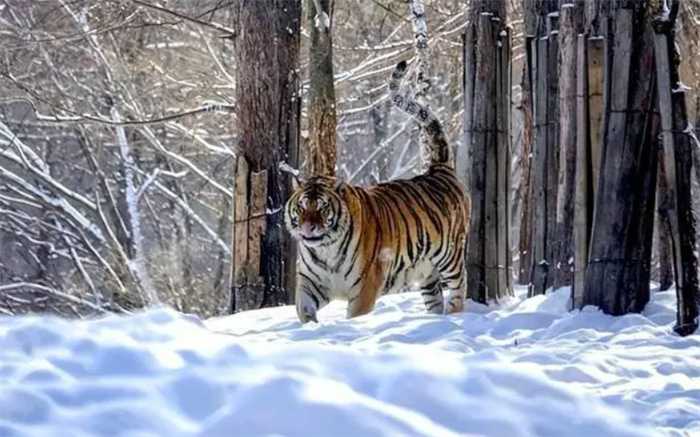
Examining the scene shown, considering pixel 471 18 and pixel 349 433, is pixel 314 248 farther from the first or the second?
pixel 349 433

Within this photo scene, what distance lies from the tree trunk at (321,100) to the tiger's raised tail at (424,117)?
2.67 feet

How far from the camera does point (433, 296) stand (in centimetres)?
865

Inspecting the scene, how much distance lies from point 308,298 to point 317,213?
1.63 feet

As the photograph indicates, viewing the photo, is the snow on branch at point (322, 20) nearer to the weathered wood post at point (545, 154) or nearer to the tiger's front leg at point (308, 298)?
the weathered wood post at point (545, 154)

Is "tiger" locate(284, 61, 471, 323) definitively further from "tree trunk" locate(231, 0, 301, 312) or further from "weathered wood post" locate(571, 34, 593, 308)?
"weathered wood post" locate(571, 34, 593, 308)

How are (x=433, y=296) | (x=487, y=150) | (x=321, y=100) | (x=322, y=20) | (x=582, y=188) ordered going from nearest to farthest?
(x=582, y=188)
(x=487, y=150)
(x=433, y=296)
(x=321, y=100)
(x=322, y=20)

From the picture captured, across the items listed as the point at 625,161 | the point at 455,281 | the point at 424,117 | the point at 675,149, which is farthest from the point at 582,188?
the point at 424,117

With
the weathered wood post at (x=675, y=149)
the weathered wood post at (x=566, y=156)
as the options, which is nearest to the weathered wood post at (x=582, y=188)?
the weathered wood post at (x=566, y=156)

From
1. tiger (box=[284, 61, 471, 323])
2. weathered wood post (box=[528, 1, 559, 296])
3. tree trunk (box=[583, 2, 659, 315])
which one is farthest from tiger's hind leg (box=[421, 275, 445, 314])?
tree trunk (box=[583, 2, 659, 315])

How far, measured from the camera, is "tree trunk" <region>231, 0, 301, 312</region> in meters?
9.29

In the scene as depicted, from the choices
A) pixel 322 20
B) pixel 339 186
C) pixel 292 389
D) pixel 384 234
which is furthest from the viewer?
pixel 322 20

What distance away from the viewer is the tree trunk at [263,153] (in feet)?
30.5

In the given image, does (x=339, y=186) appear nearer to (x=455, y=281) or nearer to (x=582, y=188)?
(x=455, y=281)

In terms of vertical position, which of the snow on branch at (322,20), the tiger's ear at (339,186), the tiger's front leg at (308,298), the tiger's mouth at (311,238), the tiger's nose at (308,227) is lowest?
the tiger's front leg at (308,298)
